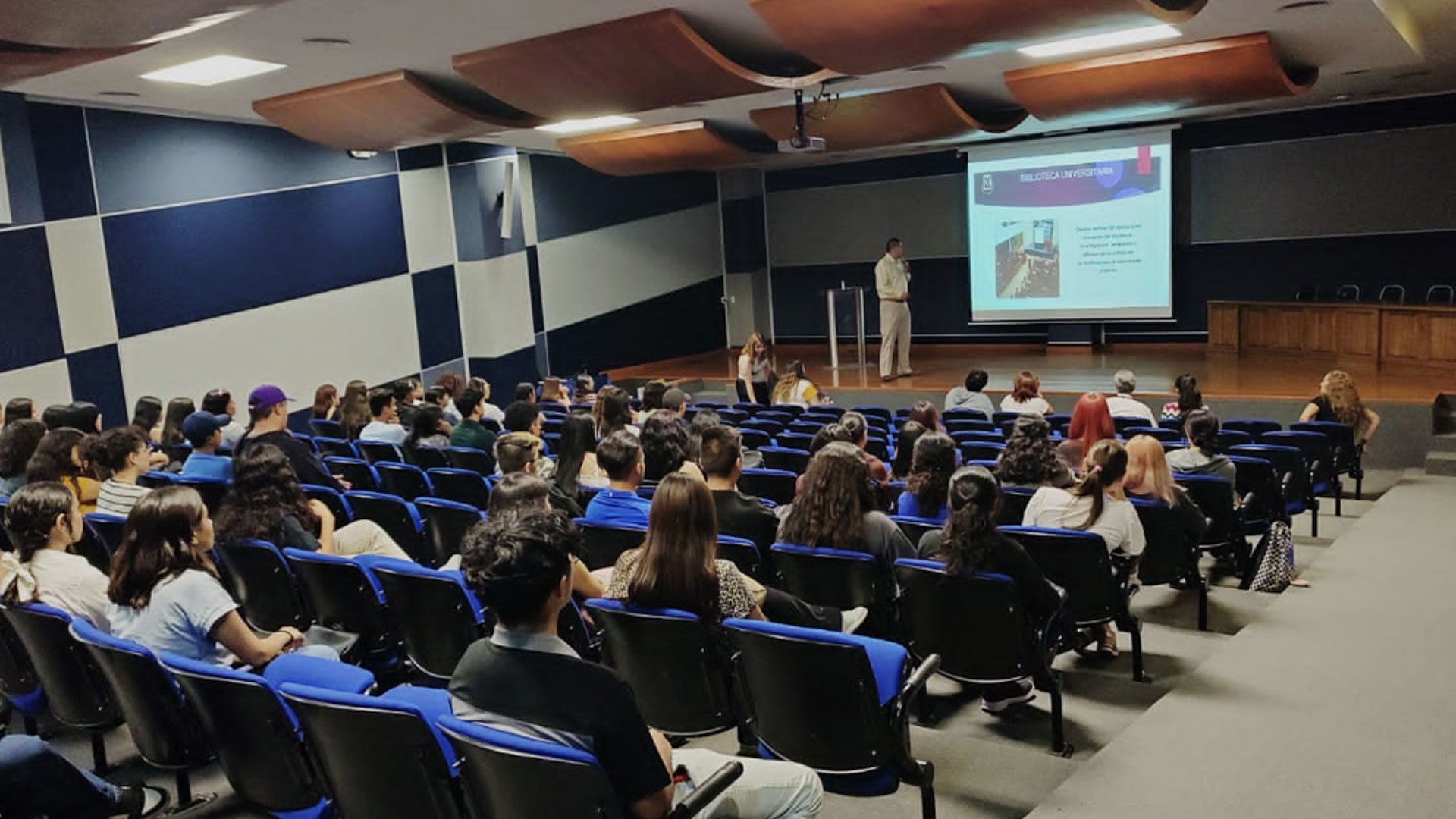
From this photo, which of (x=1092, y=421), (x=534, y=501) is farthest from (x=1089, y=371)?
(x=534, y=501)

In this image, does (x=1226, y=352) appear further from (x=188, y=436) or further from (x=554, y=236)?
(x=188, y=436)

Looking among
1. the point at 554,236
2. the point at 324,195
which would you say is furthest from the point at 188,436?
the point at 554,236

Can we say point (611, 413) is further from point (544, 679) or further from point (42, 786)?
point (544, 679)

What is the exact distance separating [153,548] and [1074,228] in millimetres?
13325

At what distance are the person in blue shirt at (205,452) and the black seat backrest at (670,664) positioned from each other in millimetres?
3133

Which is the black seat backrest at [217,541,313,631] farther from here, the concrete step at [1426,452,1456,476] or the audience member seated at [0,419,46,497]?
the concrete step at [1426,452,1456,476]

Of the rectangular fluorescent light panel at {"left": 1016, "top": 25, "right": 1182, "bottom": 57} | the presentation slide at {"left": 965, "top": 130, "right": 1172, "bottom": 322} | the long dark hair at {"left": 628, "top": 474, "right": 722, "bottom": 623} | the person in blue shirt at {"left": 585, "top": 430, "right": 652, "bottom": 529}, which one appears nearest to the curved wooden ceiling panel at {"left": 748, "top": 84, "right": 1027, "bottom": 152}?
the rectangular fluorescent light panel at {"left": 1016, "top": 25, "right": 1182, "bottom": 57}

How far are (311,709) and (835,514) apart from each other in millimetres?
2045

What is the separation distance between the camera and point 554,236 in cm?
1502

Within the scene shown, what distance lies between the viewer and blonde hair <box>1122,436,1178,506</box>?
4980 mm

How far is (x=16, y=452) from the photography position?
5.60 metres

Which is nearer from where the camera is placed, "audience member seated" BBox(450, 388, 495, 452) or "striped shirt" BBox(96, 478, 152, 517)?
"striped shirt" BBox(96, 478, 152, 517)

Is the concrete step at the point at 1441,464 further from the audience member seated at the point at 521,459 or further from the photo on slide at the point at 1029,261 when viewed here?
the audience member seated at the point at 521,459

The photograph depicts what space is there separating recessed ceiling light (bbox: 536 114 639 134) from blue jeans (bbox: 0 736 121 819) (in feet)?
31.6
